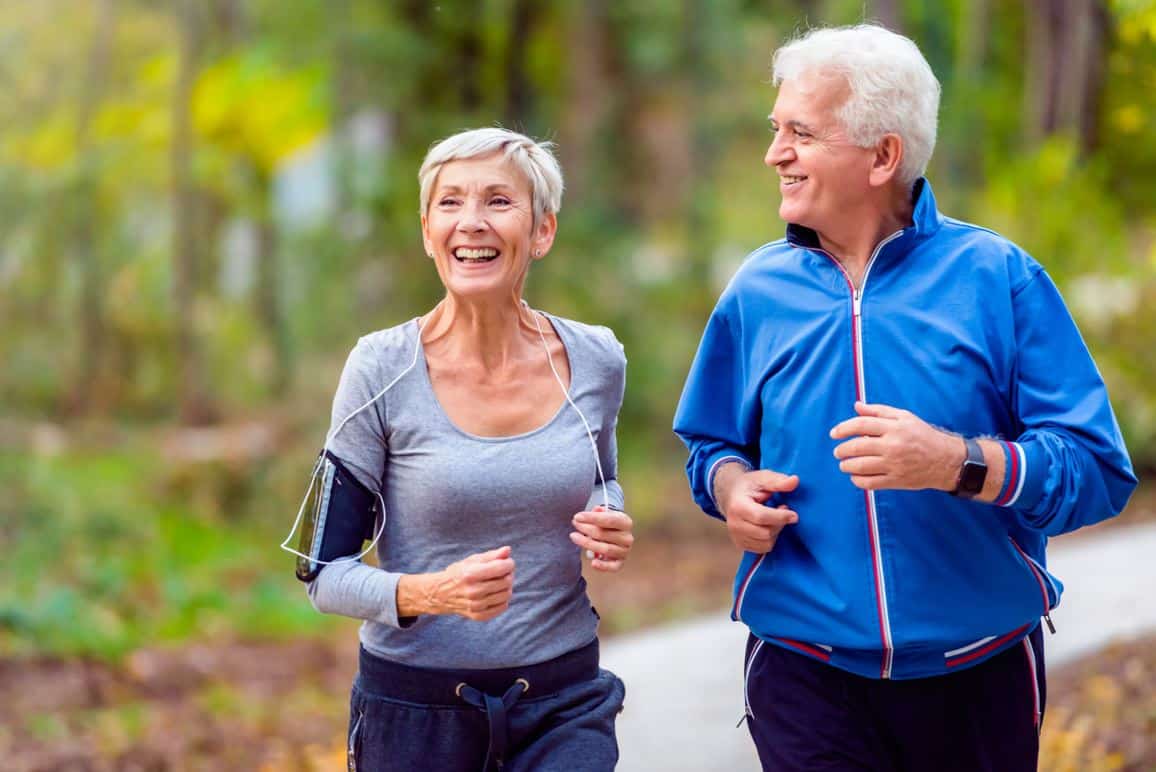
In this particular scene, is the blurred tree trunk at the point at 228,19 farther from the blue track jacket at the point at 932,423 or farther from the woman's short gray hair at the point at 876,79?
the blue track jacket at the point at 932,423

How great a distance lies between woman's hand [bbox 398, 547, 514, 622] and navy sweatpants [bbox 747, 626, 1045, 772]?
704 mm

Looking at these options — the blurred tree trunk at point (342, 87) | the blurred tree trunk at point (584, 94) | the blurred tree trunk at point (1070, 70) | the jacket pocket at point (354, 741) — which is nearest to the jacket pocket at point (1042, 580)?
the jacket pocket at point (354, 741)

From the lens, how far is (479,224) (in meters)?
2.78

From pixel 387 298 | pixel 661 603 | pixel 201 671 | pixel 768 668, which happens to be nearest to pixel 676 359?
pixel 387 298

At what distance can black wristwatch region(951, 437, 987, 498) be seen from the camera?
2539 millimetres

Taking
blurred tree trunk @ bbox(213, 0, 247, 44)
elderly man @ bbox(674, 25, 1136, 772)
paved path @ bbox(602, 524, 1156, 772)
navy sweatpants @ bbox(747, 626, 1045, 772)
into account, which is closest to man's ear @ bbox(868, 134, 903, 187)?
elderly man @ bbox(674, 25, 1136, 772)

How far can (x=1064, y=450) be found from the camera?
8.50ft

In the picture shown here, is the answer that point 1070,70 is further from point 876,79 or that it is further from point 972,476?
point 972,476

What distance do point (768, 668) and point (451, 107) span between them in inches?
453

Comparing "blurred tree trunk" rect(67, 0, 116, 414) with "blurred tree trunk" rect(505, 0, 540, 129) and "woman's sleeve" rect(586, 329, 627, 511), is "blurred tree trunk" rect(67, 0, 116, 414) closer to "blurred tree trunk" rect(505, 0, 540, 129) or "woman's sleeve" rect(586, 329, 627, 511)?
"blurred tree trunk" rect(505, 0, 540, 129)

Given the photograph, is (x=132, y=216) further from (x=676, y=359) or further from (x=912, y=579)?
(x=912, y=579)

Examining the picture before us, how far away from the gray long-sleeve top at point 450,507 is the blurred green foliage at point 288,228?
6694 mm

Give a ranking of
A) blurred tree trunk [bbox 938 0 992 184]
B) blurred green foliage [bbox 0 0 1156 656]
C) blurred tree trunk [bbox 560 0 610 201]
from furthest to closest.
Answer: blurred tree trunk [bbox 560 0 610 201], blurred tree trunk [bbox 938 0 992 184], blurred green foliage [bbox 0 0 1156 656]

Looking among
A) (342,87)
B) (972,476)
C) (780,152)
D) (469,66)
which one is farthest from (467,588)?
(342,87)
